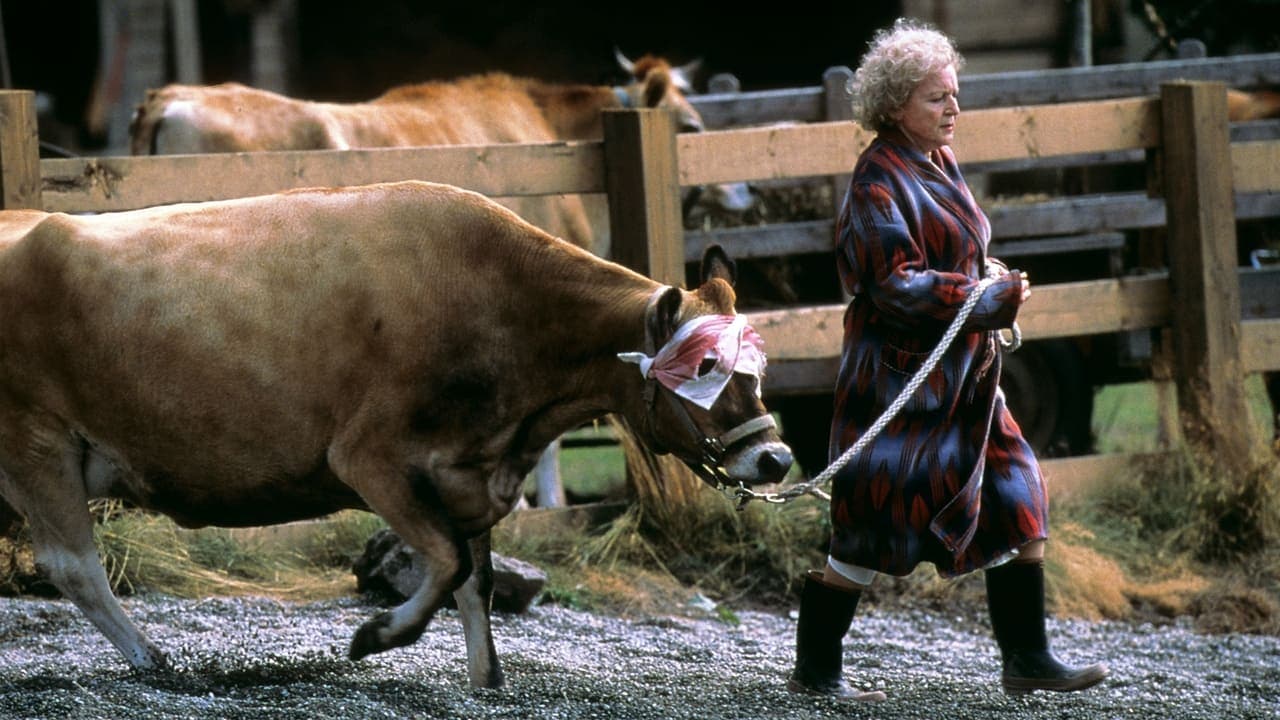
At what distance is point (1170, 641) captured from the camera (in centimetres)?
655

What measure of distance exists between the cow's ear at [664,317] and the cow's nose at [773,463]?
1.33 ft

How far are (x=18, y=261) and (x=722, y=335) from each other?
80.1 inches

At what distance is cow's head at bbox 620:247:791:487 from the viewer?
15.2ft

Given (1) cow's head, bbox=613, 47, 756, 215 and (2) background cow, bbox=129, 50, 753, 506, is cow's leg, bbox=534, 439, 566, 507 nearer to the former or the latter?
(2) background cow, bbox=129, 50, 753, 506

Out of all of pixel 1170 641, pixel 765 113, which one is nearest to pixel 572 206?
pixel 765 113

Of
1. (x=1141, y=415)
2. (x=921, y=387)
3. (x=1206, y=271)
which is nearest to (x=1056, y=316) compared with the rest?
(x=1206, y=271)

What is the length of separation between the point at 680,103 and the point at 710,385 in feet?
18.7

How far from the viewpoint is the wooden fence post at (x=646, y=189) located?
6965mm

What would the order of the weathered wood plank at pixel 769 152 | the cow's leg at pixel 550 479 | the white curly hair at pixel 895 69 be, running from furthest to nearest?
the cow's leg at pixel 550 479 < the weathered wood plank at pixel 769 152 < the white curly hair at pixel 895 69

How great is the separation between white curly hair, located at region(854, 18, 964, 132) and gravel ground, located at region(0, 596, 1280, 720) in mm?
1630

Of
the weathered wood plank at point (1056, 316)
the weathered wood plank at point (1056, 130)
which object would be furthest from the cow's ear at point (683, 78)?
the weathered wood plank at point (1056, 316)

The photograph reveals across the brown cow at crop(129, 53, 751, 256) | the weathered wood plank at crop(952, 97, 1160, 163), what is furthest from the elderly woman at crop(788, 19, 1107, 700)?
the brown cow at crop(129, 53, 751, 256)

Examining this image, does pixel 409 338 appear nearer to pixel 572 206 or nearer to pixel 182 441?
pixel 182 441

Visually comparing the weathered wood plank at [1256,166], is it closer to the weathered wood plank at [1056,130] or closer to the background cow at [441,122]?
the weathered wood plank at [1056,130]
